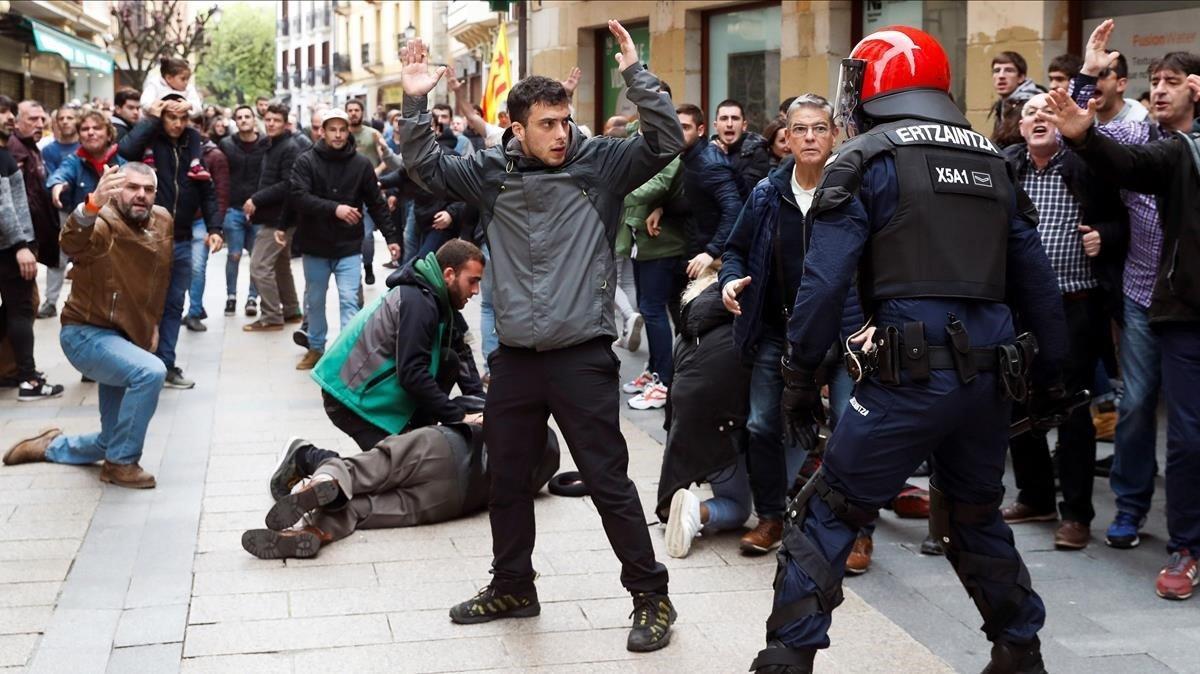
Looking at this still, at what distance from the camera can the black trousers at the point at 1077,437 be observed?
6477 millimetres

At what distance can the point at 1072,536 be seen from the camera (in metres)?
6.42

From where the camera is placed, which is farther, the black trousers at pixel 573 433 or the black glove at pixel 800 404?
the black trousers at pixel 573 433

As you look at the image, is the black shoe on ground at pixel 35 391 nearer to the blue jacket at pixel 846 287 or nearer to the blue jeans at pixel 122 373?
the blue jeans at pixel 122 373

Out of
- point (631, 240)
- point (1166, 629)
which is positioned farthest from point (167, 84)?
point (1166, 629)

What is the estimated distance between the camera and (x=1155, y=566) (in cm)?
614

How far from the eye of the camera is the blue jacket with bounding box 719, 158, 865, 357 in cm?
589

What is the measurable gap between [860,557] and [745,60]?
11579 millimetres

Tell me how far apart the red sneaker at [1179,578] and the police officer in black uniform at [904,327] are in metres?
1.53

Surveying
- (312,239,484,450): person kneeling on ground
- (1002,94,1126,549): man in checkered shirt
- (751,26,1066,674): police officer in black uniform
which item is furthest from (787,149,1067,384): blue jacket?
(312,239,484,450): person kneeling on ground

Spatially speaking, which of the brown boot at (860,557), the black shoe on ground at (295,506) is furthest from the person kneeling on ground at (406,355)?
the brown boot at (860,557)

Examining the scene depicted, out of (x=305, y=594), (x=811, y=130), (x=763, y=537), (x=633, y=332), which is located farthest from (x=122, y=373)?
(x=633, y=332)

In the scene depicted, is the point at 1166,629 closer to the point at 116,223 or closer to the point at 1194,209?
the point at 1194,209

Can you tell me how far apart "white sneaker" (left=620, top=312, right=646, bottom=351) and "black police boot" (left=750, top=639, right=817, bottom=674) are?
7.68m

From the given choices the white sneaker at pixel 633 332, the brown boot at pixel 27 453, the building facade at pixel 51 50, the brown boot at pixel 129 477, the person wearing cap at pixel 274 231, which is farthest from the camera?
the building facade at pixel 51 50
